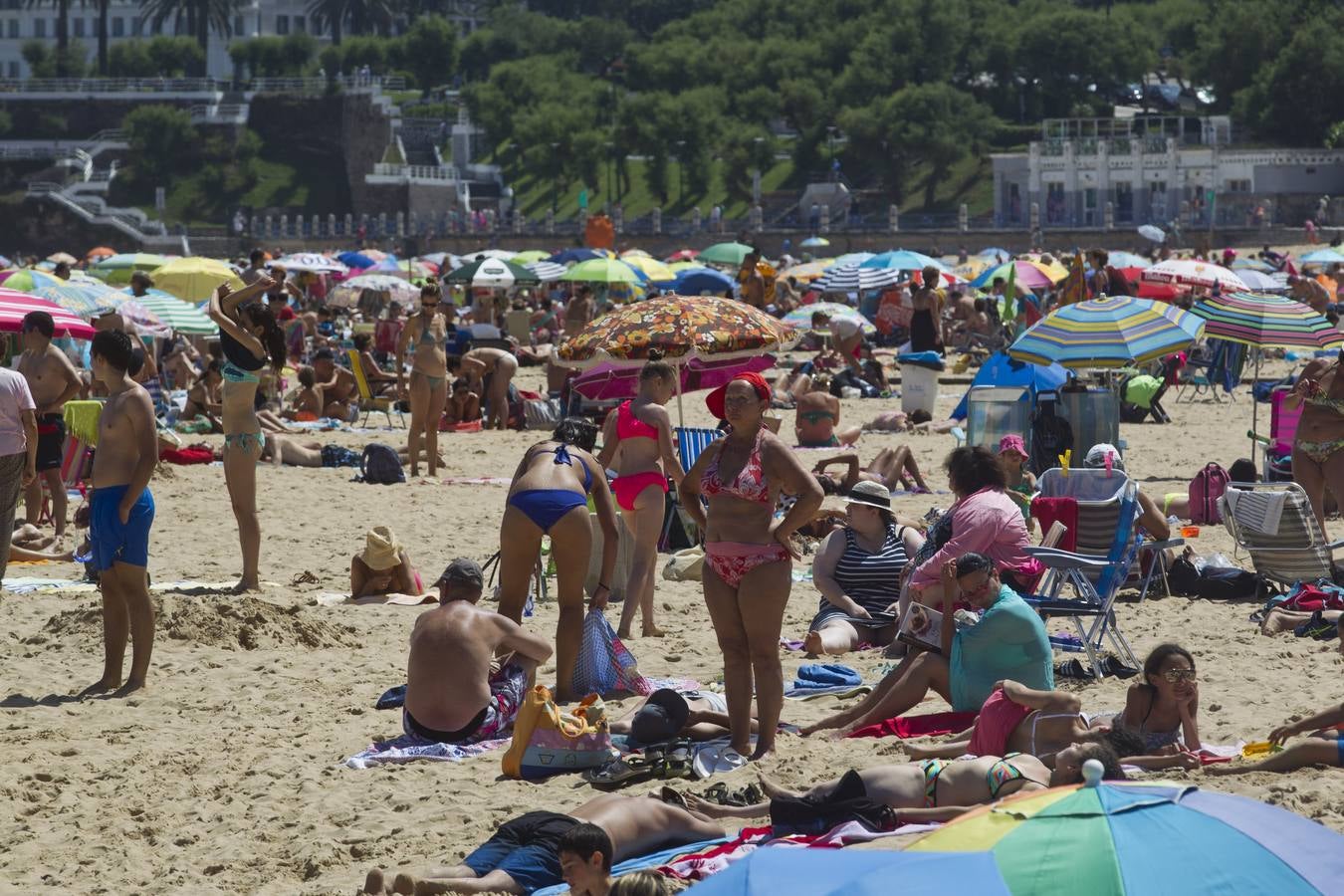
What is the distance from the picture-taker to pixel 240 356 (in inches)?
308

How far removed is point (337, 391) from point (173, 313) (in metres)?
→ 1.85

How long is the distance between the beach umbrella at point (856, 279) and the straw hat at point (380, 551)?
16.0 metres

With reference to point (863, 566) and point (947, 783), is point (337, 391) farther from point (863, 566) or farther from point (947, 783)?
point (947, 783)

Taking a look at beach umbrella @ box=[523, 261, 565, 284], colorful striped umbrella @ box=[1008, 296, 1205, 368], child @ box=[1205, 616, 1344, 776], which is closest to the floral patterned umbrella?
colorful striped umbrella @ box=[1008, 296, 1205, 368]

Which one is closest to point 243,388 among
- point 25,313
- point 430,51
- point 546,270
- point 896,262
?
point 25,313

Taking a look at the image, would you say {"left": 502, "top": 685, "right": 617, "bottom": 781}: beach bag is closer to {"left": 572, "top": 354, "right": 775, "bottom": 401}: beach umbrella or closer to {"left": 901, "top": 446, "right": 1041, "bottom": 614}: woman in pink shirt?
{"left": 901, "top": 446, "right": 1041, "bottom": 614}: woman in pink shirt

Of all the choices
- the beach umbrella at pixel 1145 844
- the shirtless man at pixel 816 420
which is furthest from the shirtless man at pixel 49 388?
the beach umbrella at pixel 1145 844

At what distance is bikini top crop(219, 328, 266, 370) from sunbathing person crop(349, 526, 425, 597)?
2.65 ft

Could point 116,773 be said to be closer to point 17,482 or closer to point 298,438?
point 17,482

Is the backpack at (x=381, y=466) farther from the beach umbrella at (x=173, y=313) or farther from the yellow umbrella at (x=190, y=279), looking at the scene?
the yellow umbrella at (x=190, y=279)

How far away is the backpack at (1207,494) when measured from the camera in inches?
374

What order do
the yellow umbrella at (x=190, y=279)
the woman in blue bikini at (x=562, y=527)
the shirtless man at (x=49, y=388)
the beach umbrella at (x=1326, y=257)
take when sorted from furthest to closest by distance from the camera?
the beach umbrella at (x=1326, y=257) → the yellow umbrella at (x=190, y=279) → the shirtless man at (x=49, y=388) → the woman in blue bikini at (x=562, y=527)

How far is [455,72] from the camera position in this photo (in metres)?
83.0

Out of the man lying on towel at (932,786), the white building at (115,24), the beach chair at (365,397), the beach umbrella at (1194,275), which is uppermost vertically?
the white building at (115,24)
